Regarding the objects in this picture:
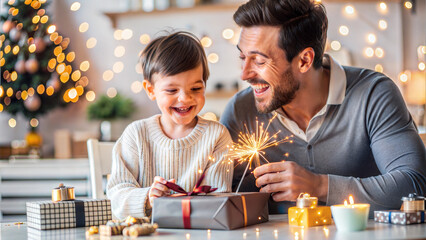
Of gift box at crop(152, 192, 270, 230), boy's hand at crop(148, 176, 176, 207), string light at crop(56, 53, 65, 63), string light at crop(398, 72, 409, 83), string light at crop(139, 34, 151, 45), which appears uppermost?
string light at crop(139, 34, 151, 45)

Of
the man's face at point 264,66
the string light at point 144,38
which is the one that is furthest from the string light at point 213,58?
the man's face at point 264,66

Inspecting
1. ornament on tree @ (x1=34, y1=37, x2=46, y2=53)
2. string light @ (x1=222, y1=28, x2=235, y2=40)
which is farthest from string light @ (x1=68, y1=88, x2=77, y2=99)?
string light @ (x1=222, y1=28, x2=235, y2=40)

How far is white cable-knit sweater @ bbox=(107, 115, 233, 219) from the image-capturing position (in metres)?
1.46

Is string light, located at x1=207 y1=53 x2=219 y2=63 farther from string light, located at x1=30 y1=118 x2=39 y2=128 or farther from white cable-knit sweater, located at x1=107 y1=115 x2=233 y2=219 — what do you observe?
white cable-knit sweater, located at x1=107 y1=115 x2=233 y2=219

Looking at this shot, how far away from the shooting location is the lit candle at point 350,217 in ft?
3.37

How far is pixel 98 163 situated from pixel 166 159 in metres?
0.39

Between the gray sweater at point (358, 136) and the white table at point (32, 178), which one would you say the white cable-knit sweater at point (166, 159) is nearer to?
the gray sweater at point (358, 136)

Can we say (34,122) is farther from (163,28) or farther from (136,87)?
(163,28)

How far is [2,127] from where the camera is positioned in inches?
169

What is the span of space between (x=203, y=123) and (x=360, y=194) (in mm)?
464

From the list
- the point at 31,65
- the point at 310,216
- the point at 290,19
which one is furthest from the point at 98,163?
the point at 31,65

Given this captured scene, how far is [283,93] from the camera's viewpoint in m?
1.67

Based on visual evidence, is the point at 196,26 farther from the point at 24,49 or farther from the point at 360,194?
the point at 360,194

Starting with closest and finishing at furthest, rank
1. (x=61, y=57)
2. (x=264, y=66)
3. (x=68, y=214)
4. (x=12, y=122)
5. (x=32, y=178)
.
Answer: (x=68, y=214) < (x=264, y=66) < (x=32, y=178) < (x=61, y=57) < (x=12, y=122)
